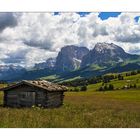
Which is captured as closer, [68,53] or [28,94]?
[28,94]

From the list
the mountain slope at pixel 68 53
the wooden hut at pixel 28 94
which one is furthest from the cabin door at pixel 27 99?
the mountain slope at pixel 68 53

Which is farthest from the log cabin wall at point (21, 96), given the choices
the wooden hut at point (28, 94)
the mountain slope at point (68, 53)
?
the mountain slope at point (68, 53)

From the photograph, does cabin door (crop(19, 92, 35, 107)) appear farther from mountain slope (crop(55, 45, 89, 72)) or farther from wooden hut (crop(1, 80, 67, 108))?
mountain slope (crop(55, 45, 89, 72))

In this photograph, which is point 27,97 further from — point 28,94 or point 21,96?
point 21,96

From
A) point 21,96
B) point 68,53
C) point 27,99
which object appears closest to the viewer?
point 27,99

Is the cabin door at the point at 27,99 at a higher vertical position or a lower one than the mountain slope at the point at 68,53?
lower

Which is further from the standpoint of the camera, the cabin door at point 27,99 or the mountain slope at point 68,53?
the mountain slope at point 68,53

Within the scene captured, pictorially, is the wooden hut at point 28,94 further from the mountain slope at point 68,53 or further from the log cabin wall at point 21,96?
the mountain slope at point 68,53

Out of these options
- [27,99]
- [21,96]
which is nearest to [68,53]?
[21,96]

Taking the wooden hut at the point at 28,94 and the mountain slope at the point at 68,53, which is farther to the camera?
the mountain slope at the point at 68,53

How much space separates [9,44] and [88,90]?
42.9 meters

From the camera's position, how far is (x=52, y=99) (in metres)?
36.7

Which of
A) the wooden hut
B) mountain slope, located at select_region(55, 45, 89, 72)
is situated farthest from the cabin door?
mountain slope, located at select_region(55, 45, 89, 72)
